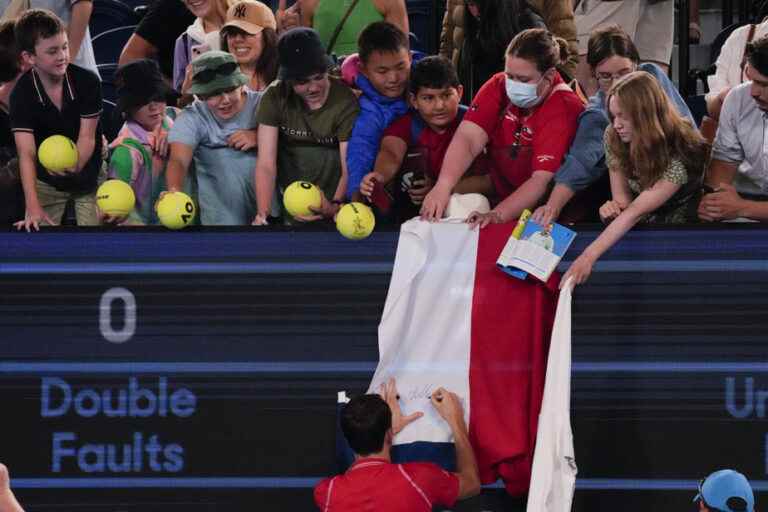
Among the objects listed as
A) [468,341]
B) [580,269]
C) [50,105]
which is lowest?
[468,341]

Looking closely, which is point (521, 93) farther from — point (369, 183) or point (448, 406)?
point (448, 406)

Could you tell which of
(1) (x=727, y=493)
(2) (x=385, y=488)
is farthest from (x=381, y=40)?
(1) (x=727, y=493)

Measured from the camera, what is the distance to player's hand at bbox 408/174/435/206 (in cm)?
620

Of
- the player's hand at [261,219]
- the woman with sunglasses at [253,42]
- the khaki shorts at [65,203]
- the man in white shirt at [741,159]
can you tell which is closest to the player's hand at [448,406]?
the player's hand at [261,219]

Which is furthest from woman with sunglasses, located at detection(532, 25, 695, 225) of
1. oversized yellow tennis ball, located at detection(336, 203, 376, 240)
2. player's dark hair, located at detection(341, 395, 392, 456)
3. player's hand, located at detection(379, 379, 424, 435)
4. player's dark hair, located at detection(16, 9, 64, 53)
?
player's dark hair, located at detection(16, 9, 64, 53)

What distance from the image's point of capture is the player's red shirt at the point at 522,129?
593 cm

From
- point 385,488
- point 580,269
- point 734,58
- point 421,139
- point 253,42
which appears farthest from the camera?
point 734,58

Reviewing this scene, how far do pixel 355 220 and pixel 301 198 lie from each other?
12.3 inches

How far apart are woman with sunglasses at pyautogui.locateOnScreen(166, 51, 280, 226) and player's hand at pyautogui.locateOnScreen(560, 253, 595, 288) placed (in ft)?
4.84

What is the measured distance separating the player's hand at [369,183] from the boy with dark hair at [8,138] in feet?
5.15

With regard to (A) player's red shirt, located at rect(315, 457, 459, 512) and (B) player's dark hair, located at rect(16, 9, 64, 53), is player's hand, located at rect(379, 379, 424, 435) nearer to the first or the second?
(A) player's red shirt, located at rect(315, 457, 459, 512)

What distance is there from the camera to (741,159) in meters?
5.99

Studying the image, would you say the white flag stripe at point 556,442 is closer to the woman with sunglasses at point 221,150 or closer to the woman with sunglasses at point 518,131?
the woman with sunglasses at point 518,131

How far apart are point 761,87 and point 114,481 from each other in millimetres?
3064
